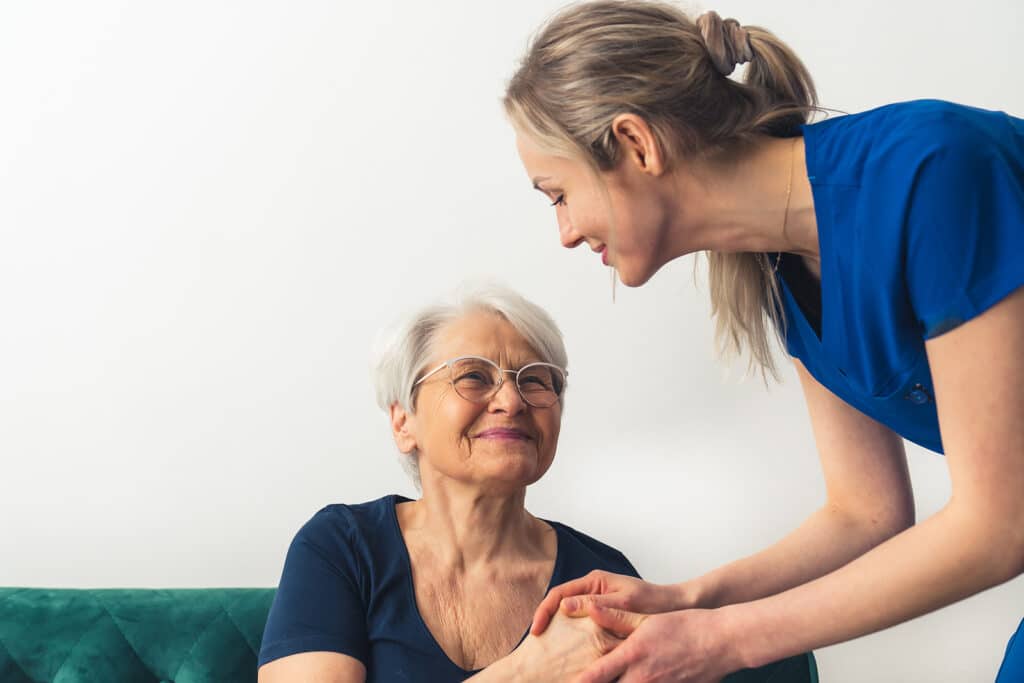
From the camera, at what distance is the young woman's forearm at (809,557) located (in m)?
1.77

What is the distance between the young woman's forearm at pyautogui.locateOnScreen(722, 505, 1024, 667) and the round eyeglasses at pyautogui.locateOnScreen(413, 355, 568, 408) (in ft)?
1.95

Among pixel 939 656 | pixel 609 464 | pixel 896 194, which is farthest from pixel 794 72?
pixel 939 656

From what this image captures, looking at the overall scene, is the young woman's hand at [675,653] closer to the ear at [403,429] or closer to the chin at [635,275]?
the chin at [635,275]

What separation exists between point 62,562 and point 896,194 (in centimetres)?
184

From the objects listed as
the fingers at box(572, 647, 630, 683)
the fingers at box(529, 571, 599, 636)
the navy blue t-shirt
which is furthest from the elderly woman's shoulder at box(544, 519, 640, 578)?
the fingers at box(572, 647, 630, 683)

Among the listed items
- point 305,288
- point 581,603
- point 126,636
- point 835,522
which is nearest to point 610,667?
point 581,603

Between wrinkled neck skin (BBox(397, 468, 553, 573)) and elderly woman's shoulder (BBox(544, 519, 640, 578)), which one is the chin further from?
elderly woman's shoulder (BBox(544, 519, 640, 578))

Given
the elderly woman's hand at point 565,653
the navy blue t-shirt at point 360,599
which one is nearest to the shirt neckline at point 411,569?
the navy blue t-shirt at point 360,599

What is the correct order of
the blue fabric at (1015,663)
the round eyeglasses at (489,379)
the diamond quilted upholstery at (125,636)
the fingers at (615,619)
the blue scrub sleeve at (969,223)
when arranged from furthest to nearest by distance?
the diamond quilted upholstery at (125,636) < the round eyeglasses at (489,379) < the fingers at (615,619) < the blue fabric at (1015,663) < the blue scrub sleeve at (969,223)

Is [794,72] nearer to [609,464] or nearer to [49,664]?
[609,464]

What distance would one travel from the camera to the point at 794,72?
151cm

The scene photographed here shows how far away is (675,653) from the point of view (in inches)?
57.2

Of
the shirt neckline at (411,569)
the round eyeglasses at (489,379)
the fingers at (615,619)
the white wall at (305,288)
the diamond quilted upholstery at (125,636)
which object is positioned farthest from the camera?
the white wall at (305,288)

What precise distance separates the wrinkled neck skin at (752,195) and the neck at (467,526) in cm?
67
